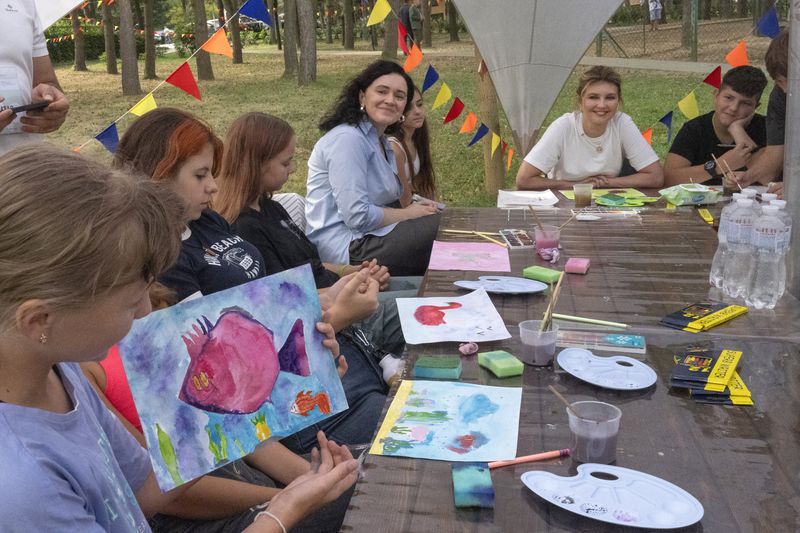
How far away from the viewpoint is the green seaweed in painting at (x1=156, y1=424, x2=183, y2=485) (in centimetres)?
144

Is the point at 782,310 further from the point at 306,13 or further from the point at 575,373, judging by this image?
the point at 306,13

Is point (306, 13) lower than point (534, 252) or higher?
higher

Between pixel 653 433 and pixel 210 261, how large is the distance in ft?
4.51

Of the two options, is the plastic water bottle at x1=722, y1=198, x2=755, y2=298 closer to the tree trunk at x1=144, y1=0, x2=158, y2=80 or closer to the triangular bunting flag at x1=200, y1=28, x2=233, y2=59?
the triangular bunting flag at x1=200, y1=28, x2=233, y2=59

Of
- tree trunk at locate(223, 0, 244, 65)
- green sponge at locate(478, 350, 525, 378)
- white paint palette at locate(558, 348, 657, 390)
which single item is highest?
tree trunk at locate(223, 0, 244, 65)

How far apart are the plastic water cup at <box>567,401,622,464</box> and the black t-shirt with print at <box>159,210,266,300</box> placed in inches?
46.0

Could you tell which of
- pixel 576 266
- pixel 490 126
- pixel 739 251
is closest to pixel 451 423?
pixel 576 266

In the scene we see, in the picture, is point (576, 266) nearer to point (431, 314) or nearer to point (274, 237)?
point (431, 314)

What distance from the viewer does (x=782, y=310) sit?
2.33 meters

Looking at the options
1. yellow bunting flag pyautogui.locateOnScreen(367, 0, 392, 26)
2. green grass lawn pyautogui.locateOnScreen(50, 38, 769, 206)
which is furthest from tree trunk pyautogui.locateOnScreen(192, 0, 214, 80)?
yellow bunting flag pyautogui.locateOnScreen(367, 0, 392, 26)

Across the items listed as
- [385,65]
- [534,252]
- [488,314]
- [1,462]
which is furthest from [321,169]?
[1,462]

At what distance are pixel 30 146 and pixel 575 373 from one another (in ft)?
4.11

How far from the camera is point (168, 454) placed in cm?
145

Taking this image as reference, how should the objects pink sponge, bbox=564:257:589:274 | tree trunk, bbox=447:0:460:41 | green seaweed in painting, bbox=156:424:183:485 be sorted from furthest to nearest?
tree trunk, bbox=447:0:460:41, pink sponge, bbox=564:257:589:274, green seaweed in painting, bbox=156:424:183:485
